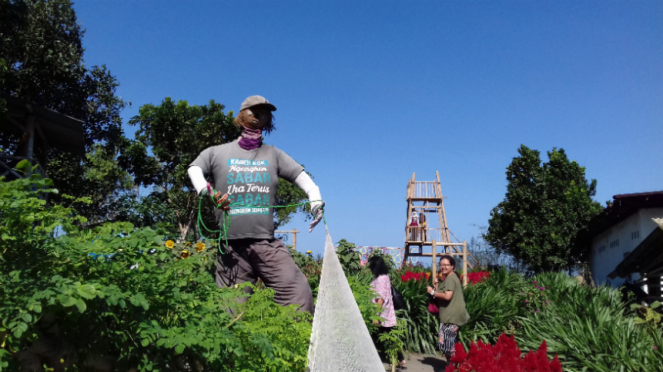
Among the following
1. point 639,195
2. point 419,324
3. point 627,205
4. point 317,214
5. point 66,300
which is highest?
point 639,195

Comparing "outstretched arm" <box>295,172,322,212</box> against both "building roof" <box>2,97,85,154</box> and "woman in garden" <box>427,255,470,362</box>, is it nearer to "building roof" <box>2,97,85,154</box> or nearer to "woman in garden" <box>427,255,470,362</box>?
"woman in garden" <box>427,255,470,362</box>

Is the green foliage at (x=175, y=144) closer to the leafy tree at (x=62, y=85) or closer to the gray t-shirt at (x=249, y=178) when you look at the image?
the leafy tree at (x=62, y=85)

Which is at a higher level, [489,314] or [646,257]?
[646,257]

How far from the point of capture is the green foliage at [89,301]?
1.14 m

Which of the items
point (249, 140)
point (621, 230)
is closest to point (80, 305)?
point (249, 140)

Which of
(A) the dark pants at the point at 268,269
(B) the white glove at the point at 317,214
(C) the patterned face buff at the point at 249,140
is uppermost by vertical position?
(C) the patterned face buff at the point at 249,140

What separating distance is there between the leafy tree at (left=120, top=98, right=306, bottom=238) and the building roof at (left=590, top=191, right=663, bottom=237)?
11.1 meters

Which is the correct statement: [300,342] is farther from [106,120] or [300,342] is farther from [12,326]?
[106,120]

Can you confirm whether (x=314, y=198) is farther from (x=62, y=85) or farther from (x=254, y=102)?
(x=62, y=85)

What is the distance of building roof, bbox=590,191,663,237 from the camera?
12.9 m

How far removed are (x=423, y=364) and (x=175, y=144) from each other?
48.6 ft

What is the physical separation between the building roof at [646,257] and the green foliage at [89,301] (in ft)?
21.2

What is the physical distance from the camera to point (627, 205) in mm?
13711

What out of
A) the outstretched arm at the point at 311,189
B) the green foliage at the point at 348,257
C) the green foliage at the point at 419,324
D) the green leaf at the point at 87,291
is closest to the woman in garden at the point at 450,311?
the green foliage at the point at 419,324
